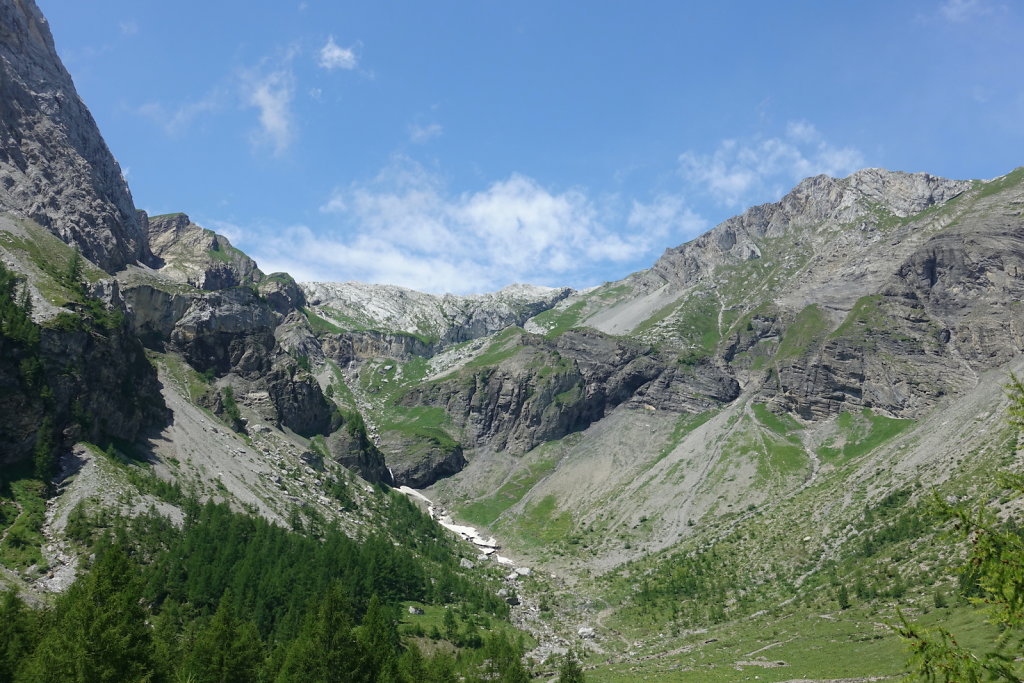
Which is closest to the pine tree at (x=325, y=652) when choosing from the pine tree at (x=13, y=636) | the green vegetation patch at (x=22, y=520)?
the pine tree at (x=13, y=636)

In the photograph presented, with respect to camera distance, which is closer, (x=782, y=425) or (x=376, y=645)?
(x=376, y=645)

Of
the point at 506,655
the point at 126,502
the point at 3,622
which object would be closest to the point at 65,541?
the point at 126,502

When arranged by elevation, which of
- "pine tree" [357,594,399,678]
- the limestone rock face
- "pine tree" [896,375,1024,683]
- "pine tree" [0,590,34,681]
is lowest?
"pine tree" [357,594,399,678]

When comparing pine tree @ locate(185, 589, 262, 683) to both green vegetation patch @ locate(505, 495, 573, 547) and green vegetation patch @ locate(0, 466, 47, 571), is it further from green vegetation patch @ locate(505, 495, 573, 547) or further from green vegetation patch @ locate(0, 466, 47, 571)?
green vegetation patch @ locate(505, 495, 573, 547)

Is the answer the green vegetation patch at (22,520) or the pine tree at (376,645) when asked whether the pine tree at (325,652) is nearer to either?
the pine tree at (376,645)

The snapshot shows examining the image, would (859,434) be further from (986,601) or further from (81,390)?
(81,390)

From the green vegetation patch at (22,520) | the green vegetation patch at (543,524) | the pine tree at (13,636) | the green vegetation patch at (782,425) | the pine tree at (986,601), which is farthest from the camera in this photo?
the green vegetation patch at (782,425)

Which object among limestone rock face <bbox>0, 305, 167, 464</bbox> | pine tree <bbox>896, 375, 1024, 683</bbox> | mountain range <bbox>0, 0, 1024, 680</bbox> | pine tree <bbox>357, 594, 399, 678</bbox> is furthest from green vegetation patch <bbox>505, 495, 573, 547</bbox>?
pine tree <bbox>896, 375, 1024, 683</bbox>

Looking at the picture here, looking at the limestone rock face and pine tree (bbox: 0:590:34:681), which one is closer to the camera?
pine tree (bbox: 0:590:34:681)

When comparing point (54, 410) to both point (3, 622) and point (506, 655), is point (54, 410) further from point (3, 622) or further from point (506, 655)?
point (506, 655)

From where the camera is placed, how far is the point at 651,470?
191875mm

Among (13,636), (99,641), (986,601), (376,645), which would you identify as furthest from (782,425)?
(986,601)

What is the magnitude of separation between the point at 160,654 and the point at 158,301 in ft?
556

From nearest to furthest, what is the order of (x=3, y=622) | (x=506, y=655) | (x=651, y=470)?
1. (x=3, y=622)
2. (x=506, y=655)
3. (x=651, y=470)
